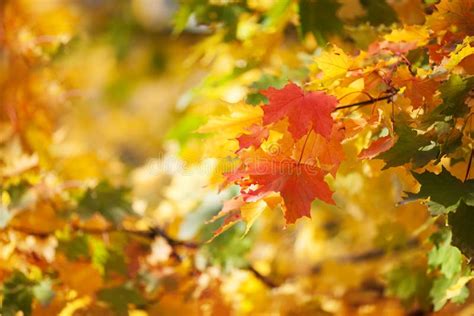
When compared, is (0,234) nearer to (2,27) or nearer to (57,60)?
(57,60)

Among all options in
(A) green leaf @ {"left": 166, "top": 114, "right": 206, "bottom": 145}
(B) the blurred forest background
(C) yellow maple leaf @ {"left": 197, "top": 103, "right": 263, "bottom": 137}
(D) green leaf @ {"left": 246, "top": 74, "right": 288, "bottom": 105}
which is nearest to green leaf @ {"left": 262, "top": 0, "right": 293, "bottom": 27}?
(B) the blurred forest background

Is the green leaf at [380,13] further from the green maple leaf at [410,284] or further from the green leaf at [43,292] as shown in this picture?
the green leaf at [43,292]

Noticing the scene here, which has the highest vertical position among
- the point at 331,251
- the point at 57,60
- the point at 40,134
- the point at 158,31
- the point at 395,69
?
the point at 395,69

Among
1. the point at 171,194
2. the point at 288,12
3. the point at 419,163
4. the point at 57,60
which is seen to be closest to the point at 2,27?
the point at 57,60

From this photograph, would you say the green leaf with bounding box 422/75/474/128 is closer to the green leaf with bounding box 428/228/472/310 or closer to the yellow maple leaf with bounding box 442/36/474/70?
the yellow maple leaf with bounding box 442/36/474/70

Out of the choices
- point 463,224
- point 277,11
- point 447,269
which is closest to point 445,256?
point 447,269

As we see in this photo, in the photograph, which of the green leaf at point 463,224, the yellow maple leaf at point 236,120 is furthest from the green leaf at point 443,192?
the yellow maple leaf at point 236,120

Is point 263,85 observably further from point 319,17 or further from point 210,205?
point 210,205
